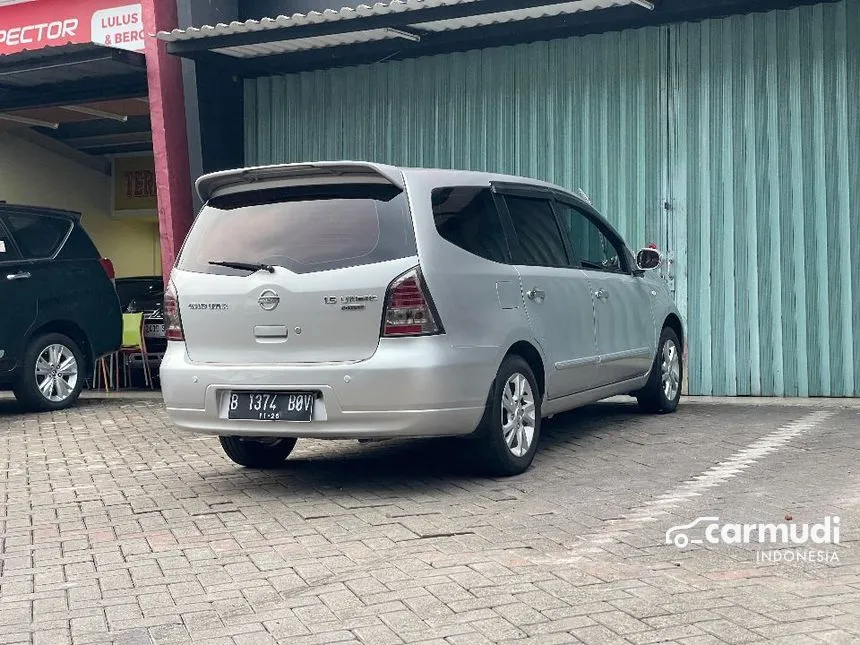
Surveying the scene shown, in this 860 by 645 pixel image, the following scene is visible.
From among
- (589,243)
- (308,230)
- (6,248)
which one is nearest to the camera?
(308,230)

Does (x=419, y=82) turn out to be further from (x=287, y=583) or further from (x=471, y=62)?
(x=287, y=583)

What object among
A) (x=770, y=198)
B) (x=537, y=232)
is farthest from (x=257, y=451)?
(x=770, y=198)

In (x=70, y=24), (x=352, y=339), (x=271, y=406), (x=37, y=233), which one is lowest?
(x=271, y=406)

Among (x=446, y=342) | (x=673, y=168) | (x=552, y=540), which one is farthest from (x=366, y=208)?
(x=673, y=168)

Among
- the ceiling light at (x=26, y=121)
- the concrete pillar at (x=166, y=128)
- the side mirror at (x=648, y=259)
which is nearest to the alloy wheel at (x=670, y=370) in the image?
the side mirror at (x=648, y=259)

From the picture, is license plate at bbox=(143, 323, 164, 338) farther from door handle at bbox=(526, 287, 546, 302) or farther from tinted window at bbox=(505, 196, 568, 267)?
door handle at bbox=(526, 287, 546, 302)

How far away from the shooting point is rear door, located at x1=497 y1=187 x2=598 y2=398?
7.29 metres

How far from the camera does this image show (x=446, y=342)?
6.30 meters

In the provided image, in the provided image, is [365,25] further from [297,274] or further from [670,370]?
[297,274]

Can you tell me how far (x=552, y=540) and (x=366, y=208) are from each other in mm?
2159

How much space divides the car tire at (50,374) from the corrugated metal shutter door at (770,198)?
602cm

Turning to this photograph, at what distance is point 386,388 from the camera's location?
619 centimetres

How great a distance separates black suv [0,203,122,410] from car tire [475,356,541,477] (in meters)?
5.91

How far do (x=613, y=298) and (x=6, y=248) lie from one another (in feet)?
19.4
